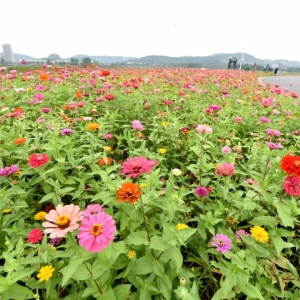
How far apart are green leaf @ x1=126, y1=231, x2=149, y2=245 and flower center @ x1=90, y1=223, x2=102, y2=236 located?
289 mm

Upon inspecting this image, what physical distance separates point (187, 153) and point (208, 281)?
116 centimetres

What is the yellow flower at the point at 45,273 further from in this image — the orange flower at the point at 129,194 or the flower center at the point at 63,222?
the orange flower at the point at 129,194

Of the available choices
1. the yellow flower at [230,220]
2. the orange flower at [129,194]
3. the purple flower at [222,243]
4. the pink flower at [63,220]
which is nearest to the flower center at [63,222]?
the pink flower at [63,220]

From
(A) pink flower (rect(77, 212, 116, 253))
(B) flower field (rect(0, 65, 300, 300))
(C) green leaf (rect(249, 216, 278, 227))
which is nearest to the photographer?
(A) pink flower (rect(77, 212, 116, 253))

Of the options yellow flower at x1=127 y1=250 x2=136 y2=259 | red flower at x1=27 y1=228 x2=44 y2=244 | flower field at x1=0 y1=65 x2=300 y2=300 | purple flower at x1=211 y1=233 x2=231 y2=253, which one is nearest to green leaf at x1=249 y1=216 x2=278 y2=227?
flower field at x1=0 y1=65 x2=300 y2=300

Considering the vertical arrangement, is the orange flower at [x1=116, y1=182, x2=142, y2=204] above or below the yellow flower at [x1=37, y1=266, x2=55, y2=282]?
above

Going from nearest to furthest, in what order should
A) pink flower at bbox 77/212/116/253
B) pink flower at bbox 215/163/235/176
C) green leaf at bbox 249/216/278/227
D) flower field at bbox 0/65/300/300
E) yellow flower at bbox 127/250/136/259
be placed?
pink flower at bbox 77/212/116/253 < flower field at bbox 0/65/300/300 < yellow flower at bbox 127/250/136/259 < green leaf at bbox 249/216/278/227 < pink flower at bbox 215/163/235/176

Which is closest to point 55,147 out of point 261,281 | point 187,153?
point 187,153

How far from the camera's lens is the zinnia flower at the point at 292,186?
100cm

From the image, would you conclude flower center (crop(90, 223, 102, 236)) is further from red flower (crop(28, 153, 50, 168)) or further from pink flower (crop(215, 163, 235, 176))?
pink flower (crop(215, 163, 235, 176))

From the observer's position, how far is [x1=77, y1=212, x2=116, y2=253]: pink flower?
0.73 meters

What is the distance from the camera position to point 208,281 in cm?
135

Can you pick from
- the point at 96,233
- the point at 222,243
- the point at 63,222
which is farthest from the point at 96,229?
the point at 222,243

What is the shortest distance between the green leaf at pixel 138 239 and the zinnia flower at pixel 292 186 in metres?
0.68
